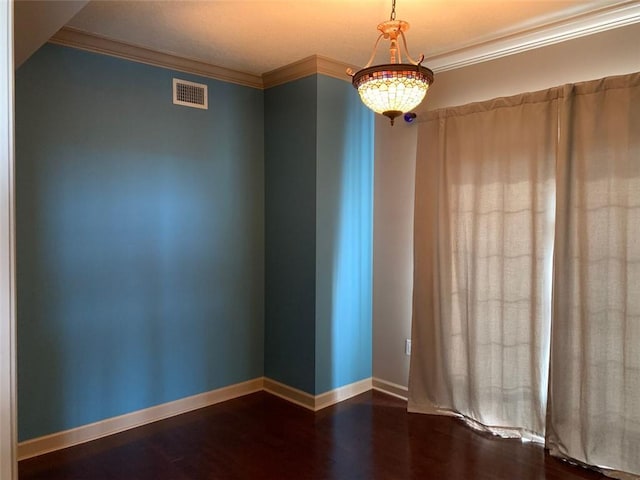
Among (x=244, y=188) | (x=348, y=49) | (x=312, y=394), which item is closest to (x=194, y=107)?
(x=244, y=188)

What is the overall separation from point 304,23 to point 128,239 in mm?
1785

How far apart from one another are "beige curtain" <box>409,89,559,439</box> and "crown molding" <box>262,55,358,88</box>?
76 centimetres

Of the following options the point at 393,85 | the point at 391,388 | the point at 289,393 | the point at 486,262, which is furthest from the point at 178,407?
the point at 393,85

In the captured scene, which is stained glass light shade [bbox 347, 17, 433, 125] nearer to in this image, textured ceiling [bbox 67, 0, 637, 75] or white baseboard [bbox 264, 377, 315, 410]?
textured ceiling [bbox 67, 0, 637, 75]

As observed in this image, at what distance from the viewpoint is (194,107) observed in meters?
3.55

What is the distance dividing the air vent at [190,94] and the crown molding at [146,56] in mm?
93

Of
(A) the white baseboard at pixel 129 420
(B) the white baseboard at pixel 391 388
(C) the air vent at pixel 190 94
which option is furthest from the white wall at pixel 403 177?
(C) the air vent at pixel 190 94

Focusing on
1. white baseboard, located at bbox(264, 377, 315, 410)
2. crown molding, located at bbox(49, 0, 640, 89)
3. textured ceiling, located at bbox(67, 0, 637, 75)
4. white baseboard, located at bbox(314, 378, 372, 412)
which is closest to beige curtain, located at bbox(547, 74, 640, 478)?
crown molding, located at bbox(49, 0, 640, 89)

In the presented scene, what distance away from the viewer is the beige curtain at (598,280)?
260 centimetres

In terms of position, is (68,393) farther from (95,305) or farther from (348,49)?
(348,49)

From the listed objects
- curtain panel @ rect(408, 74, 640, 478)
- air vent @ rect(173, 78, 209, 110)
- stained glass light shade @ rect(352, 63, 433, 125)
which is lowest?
curtain panel @ rect(408, 74, 640, 478)

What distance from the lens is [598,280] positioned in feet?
8.90

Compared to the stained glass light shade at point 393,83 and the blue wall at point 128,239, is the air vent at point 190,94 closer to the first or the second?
the blue wall at point 128,239

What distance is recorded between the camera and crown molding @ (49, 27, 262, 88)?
2.96 meters
